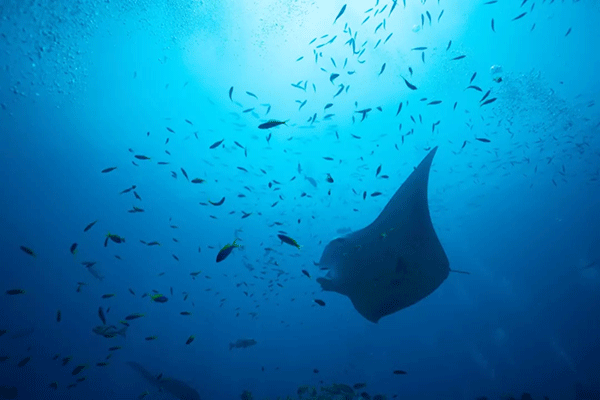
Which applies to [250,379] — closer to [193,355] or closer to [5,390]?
[193,355]

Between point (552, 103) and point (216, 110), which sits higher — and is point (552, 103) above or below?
below

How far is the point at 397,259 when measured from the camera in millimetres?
4977

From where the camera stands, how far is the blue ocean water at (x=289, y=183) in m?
14.1

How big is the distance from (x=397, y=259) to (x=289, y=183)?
22.9 metres

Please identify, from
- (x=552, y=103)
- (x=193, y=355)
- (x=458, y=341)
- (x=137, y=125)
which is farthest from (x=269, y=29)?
(x=458, y=341)

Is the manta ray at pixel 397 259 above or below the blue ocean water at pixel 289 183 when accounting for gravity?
below

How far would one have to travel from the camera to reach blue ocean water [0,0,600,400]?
1407cm

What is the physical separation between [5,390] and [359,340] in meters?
34.0

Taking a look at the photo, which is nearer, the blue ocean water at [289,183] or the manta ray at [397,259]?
the manta ray at [397,259]

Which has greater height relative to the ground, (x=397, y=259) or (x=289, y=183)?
(x=289, y=183)

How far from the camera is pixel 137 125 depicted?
2019 centimetres

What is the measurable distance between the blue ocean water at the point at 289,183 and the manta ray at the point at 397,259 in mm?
1823

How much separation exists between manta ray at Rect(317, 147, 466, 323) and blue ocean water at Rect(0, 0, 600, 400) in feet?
5.98

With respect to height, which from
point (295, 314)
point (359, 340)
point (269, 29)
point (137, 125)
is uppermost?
point (137, 125)
